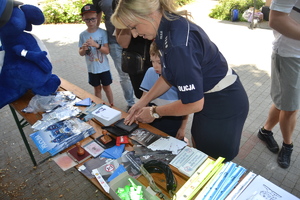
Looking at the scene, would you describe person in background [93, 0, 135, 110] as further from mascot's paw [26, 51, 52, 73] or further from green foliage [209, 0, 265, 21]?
green foliage [209, 0, 265, 21]

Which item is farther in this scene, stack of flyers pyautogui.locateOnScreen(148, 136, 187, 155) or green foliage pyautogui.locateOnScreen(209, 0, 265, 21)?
green foliage pyautogui.locateOnScreen(209, 0, 265, 21)

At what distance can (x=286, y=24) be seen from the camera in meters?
1.89

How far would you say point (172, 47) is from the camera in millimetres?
1132

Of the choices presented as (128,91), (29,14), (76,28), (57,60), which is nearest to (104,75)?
(128,91)

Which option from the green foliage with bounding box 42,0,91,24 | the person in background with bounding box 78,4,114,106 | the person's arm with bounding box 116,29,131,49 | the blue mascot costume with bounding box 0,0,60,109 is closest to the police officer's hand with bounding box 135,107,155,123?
the person's arm with bounding box 116,29,131,49

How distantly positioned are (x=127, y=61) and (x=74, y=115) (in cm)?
79

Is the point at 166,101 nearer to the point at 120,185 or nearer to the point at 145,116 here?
the point at 145,116

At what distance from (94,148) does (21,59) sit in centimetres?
116

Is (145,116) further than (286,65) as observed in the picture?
No

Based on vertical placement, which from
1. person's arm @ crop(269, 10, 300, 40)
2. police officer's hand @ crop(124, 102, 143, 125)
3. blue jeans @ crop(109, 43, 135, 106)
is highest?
person's arm @ crop(269, 10, 300, 40)

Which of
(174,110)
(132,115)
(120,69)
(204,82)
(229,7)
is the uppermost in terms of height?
(204,82)

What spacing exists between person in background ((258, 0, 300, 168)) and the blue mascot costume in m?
2.05

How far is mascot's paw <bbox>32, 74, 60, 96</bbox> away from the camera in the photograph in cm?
216

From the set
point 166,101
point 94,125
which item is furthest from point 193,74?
point 94,125
